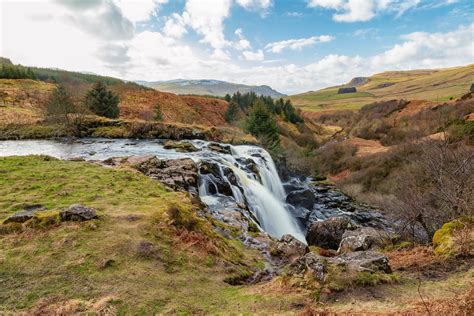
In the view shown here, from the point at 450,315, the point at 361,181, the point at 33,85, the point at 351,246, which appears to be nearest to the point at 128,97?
the point at 33,85

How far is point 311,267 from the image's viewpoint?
8.12 meters

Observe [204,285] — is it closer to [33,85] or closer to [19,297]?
[19,297]

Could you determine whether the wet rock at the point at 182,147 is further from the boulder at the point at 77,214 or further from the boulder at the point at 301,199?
the boulder at the point at 77,214

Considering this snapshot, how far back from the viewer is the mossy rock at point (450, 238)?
8810 millimetres

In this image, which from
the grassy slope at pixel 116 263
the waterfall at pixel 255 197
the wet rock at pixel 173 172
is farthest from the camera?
the waterfall at pixel 255 197

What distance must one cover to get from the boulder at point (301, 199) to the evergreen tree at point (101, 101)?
3604 centimetres

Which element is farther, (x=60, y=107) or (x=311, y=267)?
(x=60, y=107)

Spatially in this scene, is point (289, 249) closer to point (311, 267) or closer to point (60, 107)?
point (311, 267)

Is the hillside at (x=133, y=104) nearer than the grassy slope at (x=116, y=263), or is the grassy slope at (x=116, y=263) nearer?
the grassy slope at (x=116, y=263)

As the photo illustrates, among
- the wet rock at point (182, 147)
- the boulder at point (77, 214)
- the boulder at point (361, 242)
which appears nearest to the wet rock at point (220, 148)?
the wet rock at point (182, 147)

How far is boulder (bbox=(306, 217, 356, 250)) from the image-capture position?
52.3 ft

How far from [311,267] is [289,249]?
14.0ft

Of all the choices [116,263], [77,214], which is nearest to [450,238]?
[116,263]

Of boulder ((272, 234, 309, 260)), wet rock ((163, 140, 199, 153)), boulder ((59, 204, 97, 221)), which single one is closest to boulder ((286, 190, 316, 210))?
wet rock ((163, 140, 199, 153))
